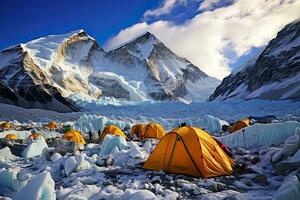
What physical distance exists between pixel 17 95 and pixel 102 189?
3258 inches

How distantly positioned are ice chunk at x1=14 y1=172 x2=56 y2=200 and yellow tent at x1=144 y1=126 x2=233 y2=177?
16.1ft

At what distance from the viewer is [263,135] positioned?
52.4 ft

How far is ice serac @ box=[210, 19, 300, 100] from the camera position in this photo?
292ft

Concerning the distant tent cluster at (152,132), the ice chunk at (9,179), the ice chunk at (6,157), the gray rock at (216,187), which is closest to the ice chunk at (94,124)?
the distant tent cluster at (152,132)

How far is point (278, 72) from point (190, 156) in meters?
100

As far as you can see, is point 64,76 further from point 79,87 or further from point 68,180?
point 68,180

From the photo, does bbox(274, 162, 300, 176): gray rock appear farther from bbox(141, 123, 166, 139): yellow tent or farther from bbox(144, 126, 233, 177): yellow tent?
bbox(141, 123, 166, 139): yellow tent

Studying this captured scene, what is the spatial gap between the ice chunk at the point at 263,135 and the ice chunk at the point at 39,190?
11.5 meters

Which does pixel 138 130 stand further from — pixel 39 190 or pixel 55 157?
pixel 39 190

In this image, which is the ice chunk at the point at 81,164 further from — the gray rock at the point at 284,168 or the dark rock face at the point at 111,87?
the dark rock face at the point at 111,87

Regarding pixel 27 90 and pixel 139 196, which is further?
pixel 27 90

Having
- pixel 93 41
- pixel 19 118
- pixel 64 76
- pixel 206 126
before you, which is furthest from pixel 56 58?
pixel 206 126

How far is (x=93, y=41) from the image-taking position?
7377 inches

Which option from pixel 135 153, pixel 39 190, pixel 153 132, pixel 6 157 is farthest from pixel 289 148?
pixel 153 132
